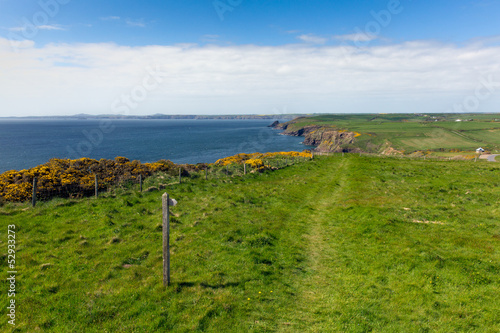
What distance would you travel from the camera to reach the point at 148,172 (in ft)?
114

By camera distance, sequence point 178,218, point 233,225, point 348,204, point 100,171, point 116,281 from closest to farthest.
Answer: point 116,281, point 233,225, point 178,218, point 348,204, point 100,171

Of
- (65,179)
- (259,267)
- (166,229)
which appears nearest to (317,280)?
(259,267)

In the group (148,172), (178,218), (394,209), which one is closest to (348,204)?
(394,209)

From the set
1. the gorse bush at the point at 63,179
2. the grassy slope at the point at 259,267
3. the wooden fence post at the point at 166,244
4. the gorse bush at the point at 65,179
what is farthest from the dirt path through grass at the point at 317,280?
the gorse bush at the point at 63,179

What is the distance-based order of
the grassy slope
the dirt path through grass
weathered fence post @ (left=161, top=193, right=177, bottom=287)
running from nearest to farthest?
the grassy slope → the dirt path through grass → weathered fence post @ (left=161, top=193, right=177, bottom=287)

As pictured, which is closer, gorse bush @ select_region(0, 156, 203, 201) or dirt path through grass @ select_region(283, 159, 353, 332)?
dirt path through grass @ select_region(283, 159, 353, 332)

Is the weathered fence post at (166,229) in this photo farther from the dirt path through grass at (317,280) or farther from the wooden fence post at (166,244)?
the dirt path through grass at (317,280)

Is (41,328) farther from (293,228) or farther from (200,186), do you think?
(200,186)

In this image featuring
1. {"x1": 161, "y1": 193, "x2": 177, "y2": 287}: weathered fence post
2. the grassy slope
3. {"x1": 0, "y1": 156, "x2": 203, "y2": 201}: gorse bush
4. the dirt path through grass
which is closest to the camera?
the grassy slope

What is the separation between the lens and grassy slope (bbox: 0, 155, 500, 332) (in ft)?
29.3

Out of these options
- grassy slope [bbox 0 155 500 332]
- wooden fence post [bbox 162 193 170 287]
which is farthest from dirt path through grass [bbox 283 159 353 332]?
wooden fence post [bbox 162 193 170 287]

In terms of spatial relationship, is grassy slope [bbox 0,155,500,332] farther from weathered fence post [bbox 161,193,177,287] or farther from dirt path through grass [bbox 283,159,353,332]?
weathered fence post [bbox 161,193,177,287]

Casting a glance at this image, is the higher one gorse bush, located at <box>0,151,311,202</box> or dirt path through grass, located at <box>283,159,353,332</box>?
gorse bush, located at <box>0,151,311,202</box>

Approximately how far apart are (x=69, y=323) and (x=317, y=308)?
850 centimetres
